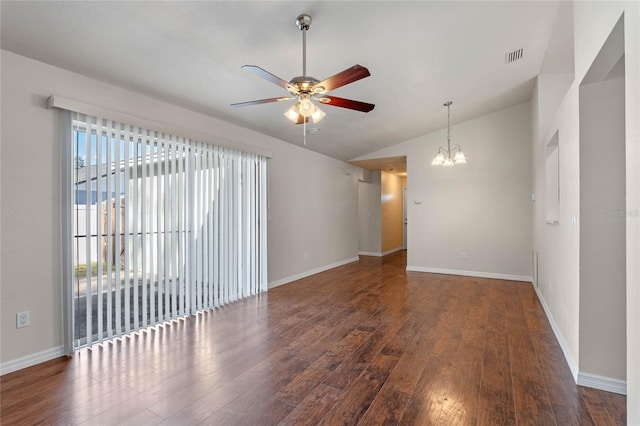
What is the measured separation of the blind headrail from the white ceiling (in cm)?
31

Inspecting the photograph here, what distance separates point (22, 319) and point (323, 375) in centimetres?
250

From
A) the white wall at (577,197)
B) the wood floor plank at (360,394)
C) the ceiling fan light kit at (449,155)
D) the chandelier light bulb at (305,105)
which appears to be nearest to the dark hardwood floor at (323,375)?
the wood floor plank at (360,394)

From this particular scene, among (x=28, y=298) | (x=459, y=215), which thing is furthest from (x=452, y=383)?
(x=459, y=215)

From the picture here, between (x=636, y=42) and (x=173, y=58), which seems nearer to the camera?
(x=636, y=42)

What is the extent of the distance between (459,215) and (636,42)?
5.10 metres

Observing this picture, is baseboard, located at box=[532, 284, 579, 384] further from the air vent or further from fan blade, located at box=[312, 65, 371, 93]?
the air vent

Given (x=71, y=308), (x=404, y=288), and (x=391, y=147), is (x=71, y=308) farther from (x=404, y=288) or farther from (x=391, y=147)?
(x=391, y=147)

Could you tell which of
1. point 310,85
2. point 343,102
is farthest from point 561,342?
point 310,85

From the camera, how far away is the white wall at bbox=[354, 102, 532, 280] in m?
5.59

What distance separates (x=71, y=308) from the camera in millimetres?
2713

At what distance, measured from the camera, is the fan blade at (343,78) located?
2023mm

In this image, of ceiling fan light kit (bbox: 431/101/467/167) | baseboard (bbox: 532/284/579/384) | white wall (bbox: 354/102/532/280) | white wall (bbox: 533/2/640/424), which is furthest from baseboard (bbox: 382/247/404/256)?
baseboard (bbox: 532/284/579/384)

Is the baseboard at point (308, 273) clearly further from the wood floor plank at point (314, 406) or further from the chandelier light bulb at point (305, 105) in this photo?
the chandelier light bulb at point (305, 105)

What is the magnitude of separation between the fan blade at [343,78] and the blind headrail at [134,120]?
199cm
